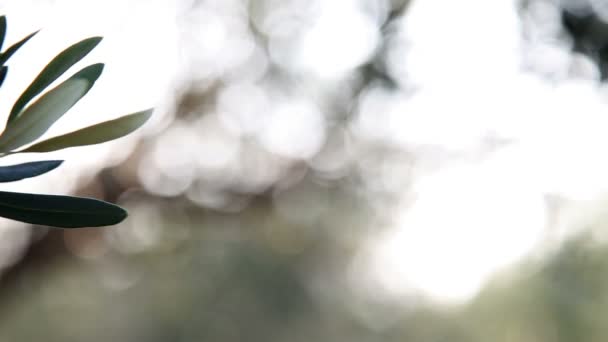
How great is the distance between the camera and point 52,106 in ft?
1.36

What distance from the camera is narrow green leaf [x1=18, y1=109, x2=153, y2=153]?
43 cm

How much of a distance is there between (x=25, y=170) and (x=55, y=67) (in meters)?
0.06

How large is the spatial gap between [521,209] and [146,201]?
177cm

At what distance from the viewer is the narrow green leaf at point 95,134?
43 centimetres

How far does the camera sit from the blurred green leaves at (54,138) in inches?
16.0

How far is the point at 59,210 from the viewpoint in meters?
0.43

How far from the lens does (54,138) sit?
434 millimetres

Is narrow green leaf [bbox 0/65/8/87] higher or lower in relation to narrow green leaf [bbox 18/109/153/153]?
higher

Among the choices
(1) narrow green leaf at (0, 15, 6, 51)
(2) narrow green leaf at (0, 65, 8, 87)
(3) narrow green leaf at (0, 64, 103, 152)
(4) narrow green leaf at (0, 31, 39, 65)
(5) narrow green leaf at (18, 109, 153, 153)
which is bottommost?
(5) narrow green leaf at (18, 109, 153, 153)

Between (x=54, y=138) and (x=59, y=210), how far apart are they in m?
0.04

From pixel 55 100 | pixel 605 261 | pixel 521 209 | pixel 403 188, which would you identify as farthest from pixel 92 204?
pixel 403 188

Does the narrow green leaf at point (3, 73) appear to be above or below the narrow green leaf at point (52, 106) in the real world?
above

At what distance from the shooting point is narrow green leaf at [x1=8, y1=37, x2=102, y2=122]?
43 cm

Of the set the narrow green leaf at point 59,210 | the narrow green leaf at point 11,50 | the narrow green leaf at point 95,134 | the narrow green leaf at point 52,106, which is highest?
the narrow green leaf at point 11,50
